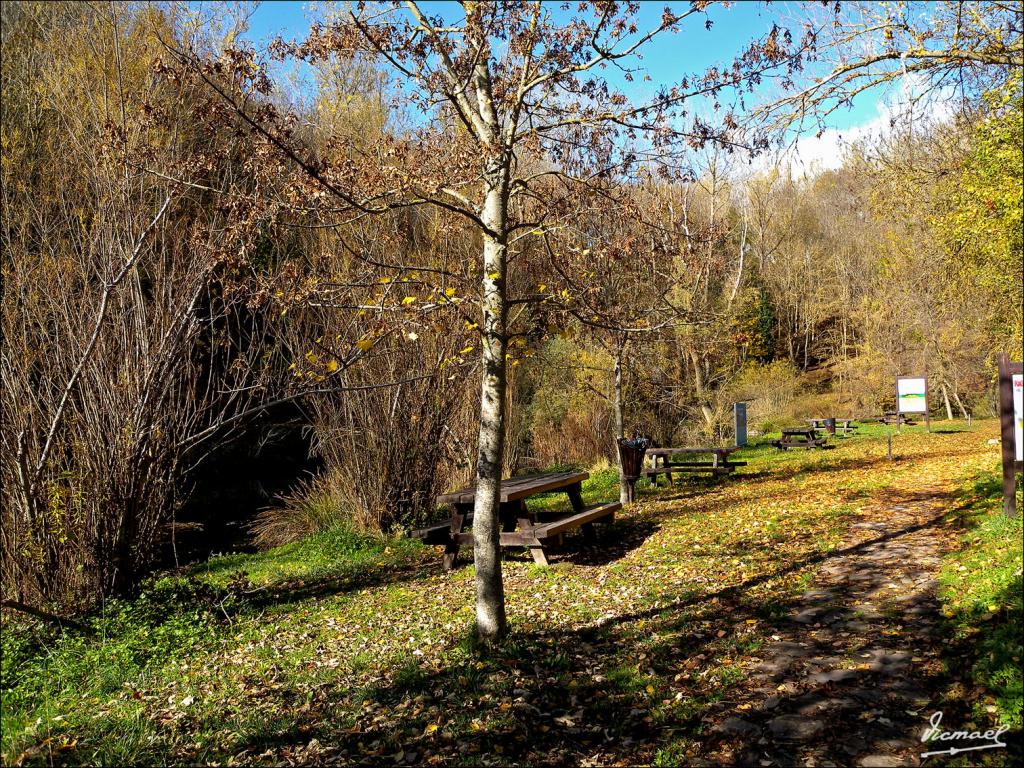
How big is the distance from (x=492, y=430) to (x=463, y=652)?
159 cm

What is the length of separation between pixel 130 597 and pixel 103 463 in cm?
127

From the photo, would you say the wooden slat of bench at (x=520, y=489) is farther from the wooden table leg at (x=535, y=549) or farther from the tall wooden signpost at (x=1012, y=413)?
the tall wooden signpost at (x=1012, y=413)

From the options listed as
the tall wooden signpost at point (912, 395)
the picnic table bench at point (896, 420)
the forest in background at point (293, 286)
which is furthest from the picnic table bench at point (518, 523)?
the picnic table bench at point (896, 420)

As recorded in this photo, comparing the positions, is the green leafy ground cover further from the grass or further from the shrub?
the shrub

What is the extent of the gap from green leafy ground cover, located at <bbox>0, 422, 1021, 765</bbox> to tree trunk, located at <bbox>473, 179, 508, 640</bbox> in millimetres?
349

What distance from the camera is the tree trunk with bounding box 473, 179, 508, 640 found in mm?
5395

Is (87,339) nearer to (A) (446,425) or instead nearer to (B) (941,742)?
(A) (446,425)

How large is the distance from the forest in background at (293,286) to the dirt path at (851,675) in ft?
7.62

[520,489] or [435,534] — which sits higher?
[520,489]

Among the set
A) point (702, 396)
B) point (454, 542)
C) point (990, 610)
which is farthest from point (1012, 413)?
point (702, 396)

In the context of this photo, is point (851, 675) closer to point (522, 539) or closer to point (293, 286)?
point (522, 539)

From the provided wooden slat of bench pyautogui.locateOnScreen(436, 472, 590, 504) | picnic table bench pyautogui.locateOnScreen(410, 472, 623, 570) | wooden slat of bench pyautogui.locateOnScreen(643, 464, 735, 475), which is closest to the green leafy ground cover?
picnic table bench pyautogui.locateOnScreen(410, 472, 623, 570)

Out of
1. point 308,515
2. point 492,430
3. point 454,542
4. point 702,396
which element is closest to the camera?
point 492,430

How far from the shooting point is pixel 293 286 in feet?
18.6
